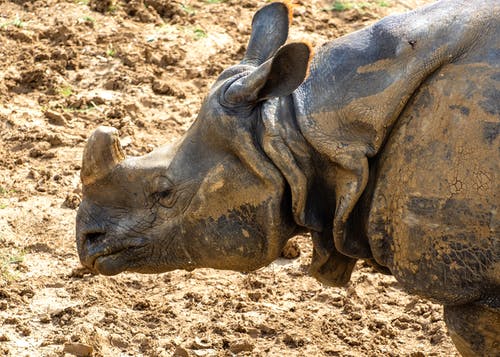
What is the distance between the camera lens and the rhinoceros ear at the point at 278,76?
16.5 feet

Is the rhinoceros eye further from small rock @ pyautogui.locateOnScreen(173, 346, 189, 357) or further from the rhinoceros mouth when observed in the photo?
small rock @ pyautogui.locateOnScreen(173, 346, 189, 357)

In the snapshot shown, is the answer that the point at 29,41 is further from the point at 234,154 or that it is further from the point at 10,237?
the point at 234,154

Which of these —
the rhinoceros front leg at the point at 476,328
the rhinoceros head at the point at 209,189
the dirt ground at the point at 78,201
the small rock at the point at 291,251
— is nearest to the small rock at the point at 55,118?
the dirt ground at the point at 78,201

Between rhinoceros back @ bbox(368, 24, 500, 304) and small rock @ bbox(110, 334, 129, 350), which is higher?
rhinoceros back @ bbox(368, 24, 500, 304)

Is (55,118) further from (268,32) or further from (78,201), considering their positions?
(268,32)

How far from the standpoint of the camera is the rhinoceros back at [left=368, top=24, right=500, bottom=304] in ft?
15.5

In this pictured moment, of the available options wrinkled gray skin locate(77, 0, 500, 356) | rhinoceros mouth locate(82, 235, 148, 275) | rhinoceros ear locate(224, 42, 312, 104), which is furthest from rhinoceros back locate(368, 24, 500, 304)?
rhinoceros mouth locate(82, 235, 148, 275)

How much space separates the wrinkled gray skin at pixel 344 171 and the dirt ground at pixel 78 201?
130 centimetres

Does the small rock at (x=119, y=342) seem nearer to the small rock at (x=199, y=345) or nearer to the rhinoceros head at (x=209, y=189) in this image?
the small rock at (x=199, y=345)

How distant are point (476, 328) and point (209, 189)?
4.07ft

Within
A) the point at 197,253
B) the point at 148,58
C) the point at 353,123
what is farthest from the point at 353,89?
the point at 148,58

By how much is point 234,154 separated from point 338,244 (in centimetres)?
57

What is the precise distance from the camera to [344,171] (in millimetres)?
5070

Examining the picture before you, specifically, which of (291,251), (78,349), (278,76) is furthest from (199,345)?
(278,76)
